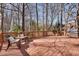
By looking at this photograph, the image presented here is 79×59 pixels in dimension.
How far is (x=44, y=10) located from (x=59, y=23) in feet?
0.59

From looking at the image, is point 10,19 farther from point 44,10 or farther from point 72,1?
point 72,1

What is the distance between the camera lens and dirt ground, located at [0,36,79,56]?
5.90ft

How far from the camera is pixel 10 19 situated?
179 centimetres

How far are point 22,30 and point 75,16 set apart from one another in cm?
50

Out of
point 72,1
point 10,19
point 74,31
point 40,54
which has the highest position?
point 72,1

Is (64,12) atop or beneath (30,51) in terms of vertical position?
atop

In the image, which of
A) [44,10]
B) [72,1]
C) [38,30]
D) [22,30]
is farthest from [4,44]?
[72,1]

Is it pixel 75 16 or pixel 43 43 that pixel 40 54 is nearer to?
pixel 43 43

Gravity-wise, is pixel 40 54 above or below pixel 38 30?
below

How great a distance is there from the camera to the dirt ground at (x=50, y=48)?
180 cm

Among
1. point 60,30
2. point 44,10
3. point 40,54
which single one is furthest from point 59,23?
Answer: point 40,54

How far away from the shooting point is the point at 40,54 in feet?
5.93

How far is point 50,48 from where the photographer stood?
1.81 m

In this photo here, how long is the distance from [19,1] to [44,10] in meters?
0.24
